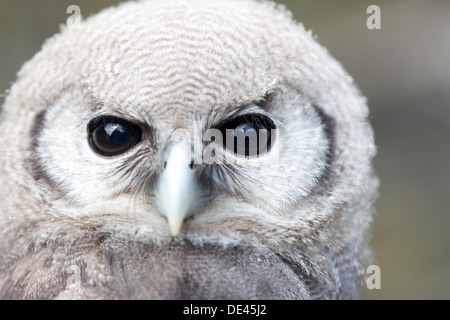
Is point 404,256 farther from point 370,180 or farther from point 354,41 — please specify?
point 370,180

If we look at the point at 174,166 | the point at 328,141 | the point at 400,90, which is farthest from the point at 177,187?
the point at 400,90

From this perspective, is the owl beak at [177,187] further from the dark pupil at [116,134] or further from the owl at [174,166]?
the dark pupil at [116,134]

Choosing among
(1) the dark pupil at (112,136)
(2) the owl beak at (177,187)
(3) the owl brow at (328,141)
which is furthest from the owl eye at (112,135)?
(3) the owl brow at (328,141)

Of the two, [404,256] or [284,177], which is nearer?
[284,177]

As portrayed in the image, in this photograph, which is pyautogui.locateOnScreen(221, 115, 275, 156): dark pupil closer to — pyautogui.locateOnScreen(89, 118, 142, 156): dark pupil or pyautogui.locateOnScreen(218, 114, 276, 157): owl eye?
pyautogui.locateOnScreen(218, 114, 276, 157): owl eye

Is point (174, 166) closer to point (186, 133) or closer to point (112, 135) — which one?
point (186, 133)

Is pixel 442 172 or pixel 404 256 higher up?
pixel 442 172
